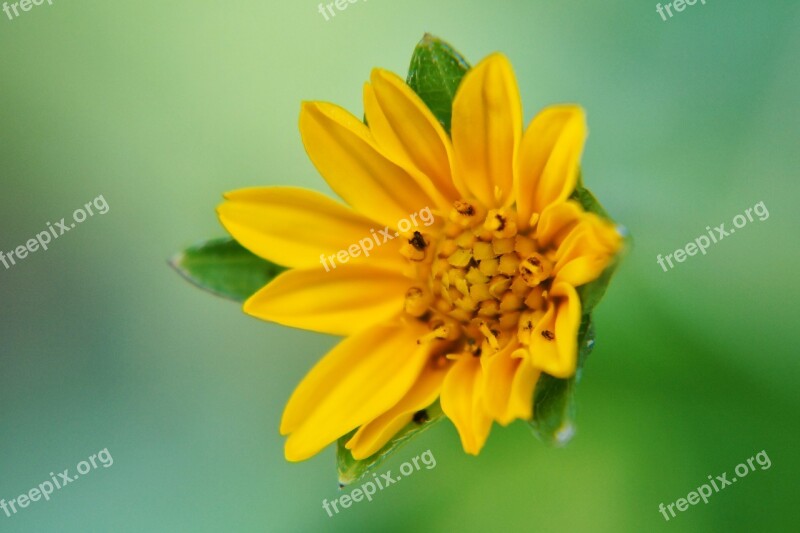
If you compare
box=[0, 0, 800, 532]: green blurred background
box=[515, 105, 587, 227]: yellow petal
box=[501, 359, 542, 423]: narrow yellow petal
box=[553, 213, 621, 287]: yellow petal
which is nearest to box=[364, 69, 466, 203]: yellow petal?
box=[515, 105, 587, 227]: yellow petal

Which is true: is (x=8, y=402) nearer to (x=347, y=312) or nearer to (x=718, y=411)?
(x=347, y=312)

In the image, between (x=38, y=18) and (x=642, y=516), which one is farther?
(x=38, y=18)

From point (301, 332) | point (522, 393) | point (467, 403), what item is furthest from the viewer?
point (301, 332)

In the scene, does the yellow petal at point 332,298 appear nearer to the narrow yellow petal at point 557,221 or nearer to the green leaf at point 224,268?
the green leaf at point 224,268

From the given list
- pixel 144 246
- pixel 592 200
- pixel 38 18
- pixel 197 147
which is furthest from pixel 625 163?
pixel 38 18

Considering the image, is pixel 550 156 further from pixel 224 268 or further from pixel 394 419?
pixel 224 268

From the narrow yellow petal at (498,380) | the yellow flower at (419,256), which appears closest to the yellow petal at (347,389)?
the yellow flower at (419,256)

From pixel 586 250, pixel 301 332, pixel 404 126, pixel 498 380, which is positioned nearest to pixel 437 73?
pixel 404 126
